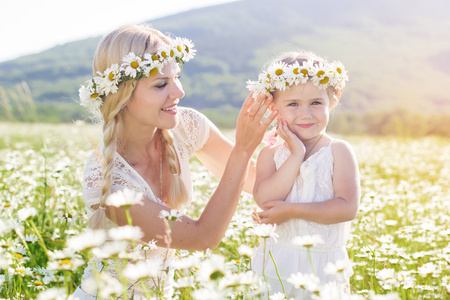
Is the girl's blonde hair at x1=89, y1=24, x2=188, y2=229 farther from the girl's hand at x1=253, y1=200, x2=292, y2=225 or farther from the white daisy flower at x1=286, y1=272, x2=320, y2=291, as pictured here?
the white daisy flower at x1=286, y1=272, x2=320, y2=291

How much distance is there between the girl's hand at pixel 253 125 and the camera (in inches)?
111

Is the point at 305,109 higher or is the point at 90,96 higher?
the point at 90,96

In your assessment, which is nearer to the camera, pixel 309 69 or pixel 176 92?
pixel 309 69

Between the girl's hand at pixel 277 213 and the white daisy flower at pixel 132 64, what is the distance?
110 cm

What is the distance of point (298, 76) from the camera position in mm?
2799

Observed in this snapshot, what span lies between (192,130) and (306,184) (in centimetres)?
120

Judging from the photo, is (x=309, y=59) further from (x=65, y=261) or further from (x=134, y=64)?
(x=65, y=261)

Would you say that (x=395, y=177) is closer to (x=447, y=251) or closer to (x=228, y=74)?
(x=447, y=251)

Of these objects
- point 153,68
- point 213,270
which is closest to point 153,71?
point 153,68

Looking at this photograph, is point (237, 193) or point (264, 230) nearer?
point (264, 230)

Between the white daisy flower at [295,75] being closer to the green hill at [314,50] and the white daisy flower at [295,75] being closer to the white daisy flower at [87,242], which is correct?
the white daisy flower at [87,242]

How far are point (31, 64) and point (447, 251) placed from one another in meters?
126

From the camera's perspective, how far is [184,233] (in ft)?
9.28

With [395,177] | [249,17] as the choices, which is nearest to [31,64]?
[249,17]
